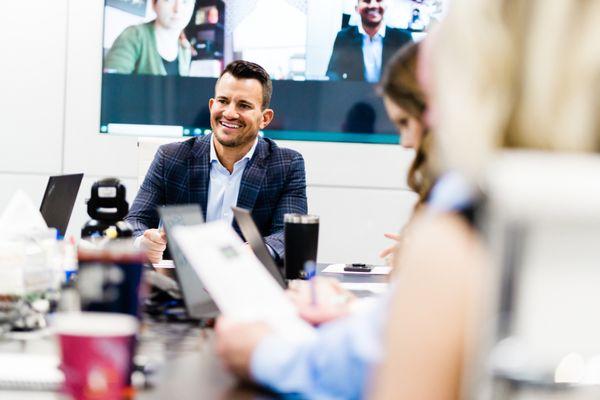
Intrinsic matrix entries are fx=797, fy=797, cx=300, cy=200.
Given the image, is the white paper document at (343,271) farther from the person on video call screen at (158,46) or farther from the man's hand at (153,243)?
the person on video call screen at (158,46)

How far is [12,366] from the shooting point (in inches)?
44.6

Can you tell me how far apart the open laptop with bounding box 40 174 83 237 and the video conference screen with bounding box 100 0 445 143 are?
208 cm

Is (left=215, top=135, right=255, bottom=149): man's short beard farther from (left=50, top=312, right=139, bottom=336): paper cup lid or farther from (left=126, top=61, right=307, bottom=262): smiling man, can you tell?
(left=50, top=312, right=139, bottom=336): paper cup lid

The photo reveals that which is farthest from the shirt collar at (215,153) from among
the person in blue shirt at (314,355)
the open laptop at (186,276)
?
the person in blue shirt at (314,355)

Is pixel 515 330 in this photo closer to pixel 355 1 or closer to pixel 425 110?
pixel 425 110

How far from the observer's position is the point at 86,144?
Result: 4.52 metres

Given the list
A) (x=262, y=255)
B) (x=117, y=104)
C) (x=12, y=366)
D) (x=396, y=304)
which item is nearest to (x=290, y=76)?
(x=117, y=104)

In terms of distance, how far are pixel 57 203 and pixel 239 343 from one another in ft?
4.58

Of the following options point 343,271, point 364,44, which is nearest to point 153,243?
point 343,271

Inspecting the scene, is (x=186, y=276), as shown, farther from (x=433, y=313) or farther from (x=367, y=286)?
(x=433, y=313)

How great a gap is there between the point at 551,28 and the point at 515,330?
255 millimetres

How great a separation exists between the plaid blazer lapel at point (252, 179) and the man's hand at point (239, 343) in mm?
1948

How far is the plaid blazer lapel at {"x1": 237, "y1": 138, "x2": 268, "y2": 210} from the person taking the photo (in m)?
3.13

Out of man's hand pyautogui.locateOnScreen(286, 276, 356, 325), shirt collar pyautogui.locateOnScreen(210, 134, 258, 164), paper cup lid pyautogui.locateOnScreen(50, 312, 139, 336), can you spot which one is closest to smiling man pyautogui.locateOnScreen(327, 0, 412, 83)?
shirt collar pyautogui.locateOnScreen(210, 134, 258, 164)
